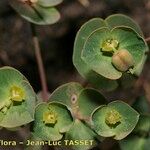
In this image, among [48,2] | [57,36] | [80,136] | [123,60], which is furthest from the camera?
[57,36]

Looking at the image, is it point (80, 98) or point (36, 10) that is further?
point (36, 10)

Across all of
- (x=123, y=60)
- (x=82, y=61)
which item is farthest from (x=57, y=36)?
(x=123, y=60)

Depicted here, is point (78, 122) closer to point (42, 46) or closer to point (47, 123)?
point (47, 123)

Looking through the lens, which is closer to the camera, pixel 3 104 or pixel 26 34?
pixel 3 104

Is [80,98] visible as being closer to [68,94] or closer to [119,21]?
[68,94]

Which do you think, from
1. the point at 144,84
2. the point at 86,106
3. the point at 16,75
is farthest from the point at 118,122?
the point at 144,84
